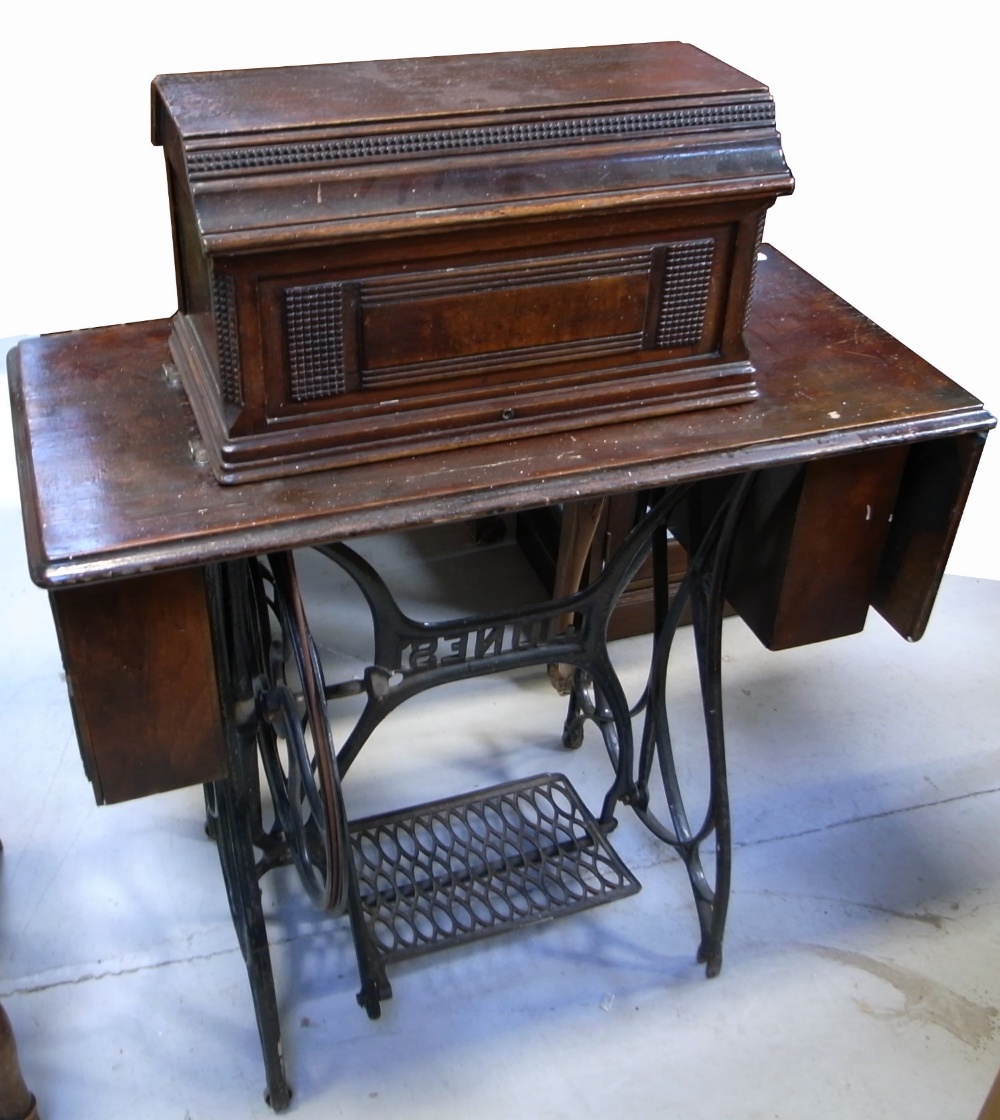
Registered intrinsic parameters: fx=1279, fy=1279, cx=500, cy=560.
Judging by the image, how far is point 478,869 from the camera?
2664 mm

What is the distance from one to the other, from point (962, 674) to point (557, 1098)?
1.65 meters

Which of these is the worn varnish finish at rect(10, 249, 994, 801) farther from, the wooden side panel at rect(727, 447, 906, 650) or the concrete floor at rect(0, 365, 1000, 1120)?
the concrete floor at rect(0, 365, 1000, 1120)

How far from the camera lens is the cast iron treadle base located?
2.56 meters

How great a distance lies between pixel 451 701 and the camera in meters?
3.20

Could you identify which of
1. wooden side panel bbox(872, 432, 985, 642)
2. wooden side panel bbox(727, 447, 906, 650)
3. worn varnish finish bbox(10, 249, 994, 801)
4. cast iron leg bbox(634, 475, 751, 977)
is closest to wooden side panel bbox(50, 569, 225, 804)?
worn varnish finish bbox(10, 249, 994, 801)


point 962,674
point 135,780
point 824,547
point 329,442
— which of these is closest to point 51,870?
point 135,780

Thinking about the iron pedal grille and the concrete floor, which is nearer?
the concrete floor

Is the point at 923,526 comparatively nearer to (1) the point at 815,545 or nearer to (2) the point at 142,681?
(1) the point at 815,545

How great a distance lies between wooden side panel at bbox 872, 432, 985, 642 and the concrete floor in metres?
0.82

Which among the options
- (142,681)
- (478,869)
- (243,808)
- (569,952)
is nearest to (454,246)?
(142,681)

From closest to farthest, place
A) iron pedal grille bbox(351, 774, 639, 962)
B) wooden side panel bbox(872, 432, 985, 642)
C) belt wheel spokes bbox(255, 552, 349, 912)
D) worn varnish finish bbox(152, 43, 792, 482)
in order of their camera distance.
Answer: worn varnish finish bbox(152, 43, 792, 482) < belt wheel spokes bbox(255, 552, 349, 912) < wooden side panel bbox(872, 432, 985, 642) < iron pedal grille bbox(351, 774, 639, 962)

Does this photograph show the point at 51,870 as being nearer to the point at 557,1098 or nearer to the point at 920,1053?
the point at 557,1098

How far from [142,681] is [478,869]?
108 cm

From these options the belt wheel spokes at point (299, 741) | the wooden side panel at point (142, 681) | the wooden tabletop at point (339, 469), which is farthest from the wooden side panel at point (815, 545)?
the wooden side panel at point (142, 681)
